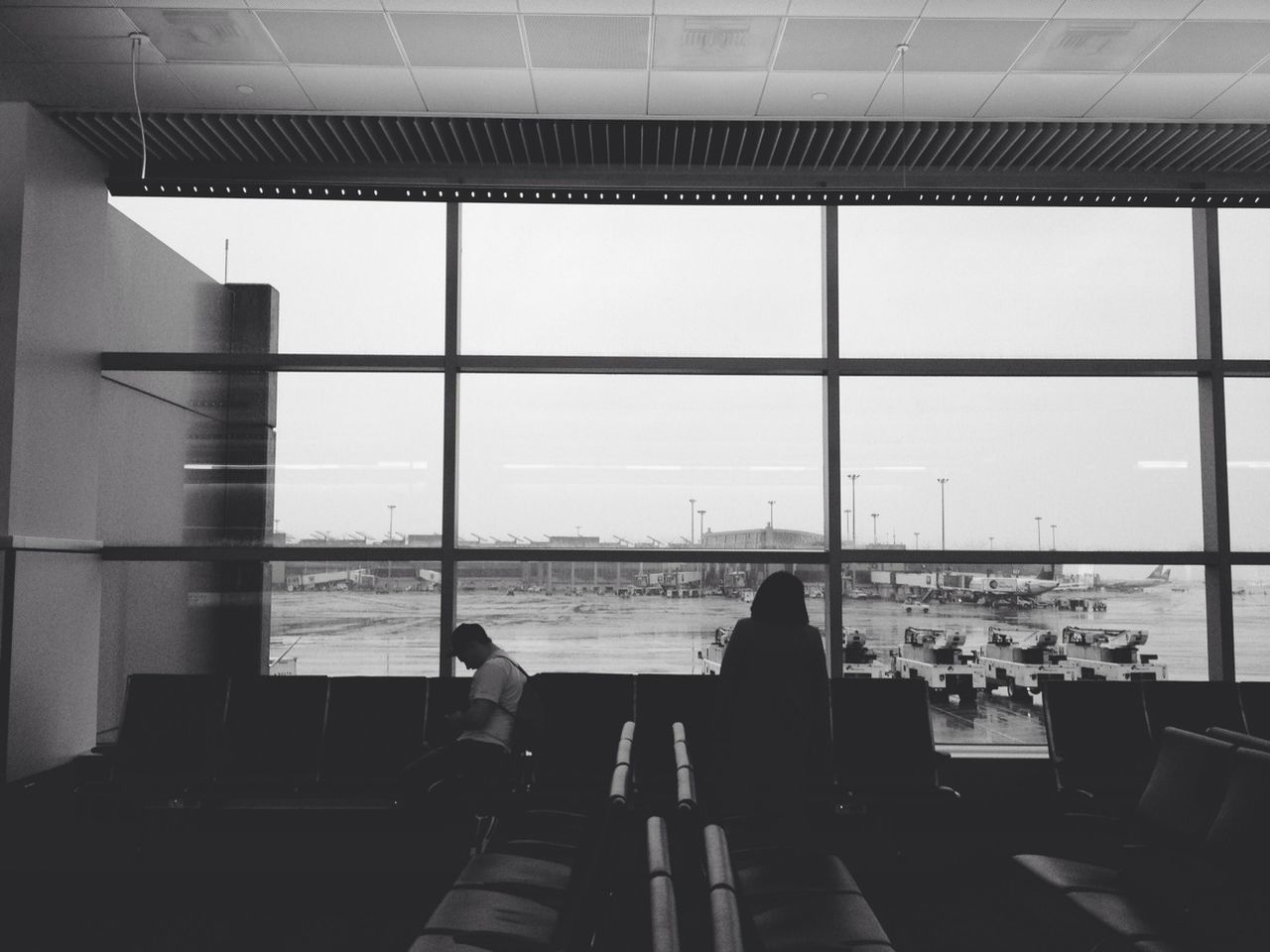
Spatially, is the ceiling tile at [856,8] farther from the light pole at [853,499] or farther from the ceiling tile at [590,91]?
the light pole at [853,499]

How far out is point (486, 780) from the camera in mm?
4074

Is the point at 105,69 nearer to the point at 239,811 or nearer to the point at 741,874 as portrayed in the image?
the point at 239,811

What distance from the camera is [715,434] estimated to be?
18.4 feet

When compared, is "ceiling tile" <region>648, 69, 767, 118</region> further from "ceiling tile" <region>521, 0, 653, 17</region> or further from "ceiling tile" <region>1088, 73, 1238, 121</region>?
"ceiling tile" <region>1088, 73, 1238, 121</region>

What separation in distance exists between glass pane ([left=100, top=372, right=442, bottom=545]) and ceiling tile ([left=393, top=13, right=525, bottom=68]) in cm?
189

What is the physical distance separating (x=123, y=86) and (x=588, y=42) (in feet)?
7.83

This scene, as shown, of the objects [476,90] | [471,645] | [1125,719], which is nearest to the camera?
[471,645]

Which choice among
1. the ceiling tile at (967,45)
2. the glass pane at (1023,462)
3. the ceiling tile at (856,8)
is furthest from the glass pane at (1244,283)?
the ceiling tile at (856,8)

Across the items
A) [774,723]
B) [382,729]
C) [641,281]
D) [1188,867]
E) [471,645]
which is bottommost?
[1188,867]

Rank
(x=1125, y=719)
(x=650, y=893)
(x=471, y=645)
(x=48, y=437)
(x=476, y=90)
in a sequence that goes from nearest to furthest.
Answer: (x=650, y=893), (x=471, y=645), (x=476, y=90), (x=1125, y=719), (x=48, y=437)

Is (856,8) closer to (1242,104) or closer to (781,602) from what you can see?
(1242,104)

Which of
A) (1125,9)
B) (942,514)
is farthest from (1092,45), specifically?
(942,514)

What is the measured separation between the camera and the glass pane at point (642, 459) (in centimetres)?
550

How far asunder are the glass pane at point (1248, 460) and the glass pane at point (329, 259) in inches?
195
